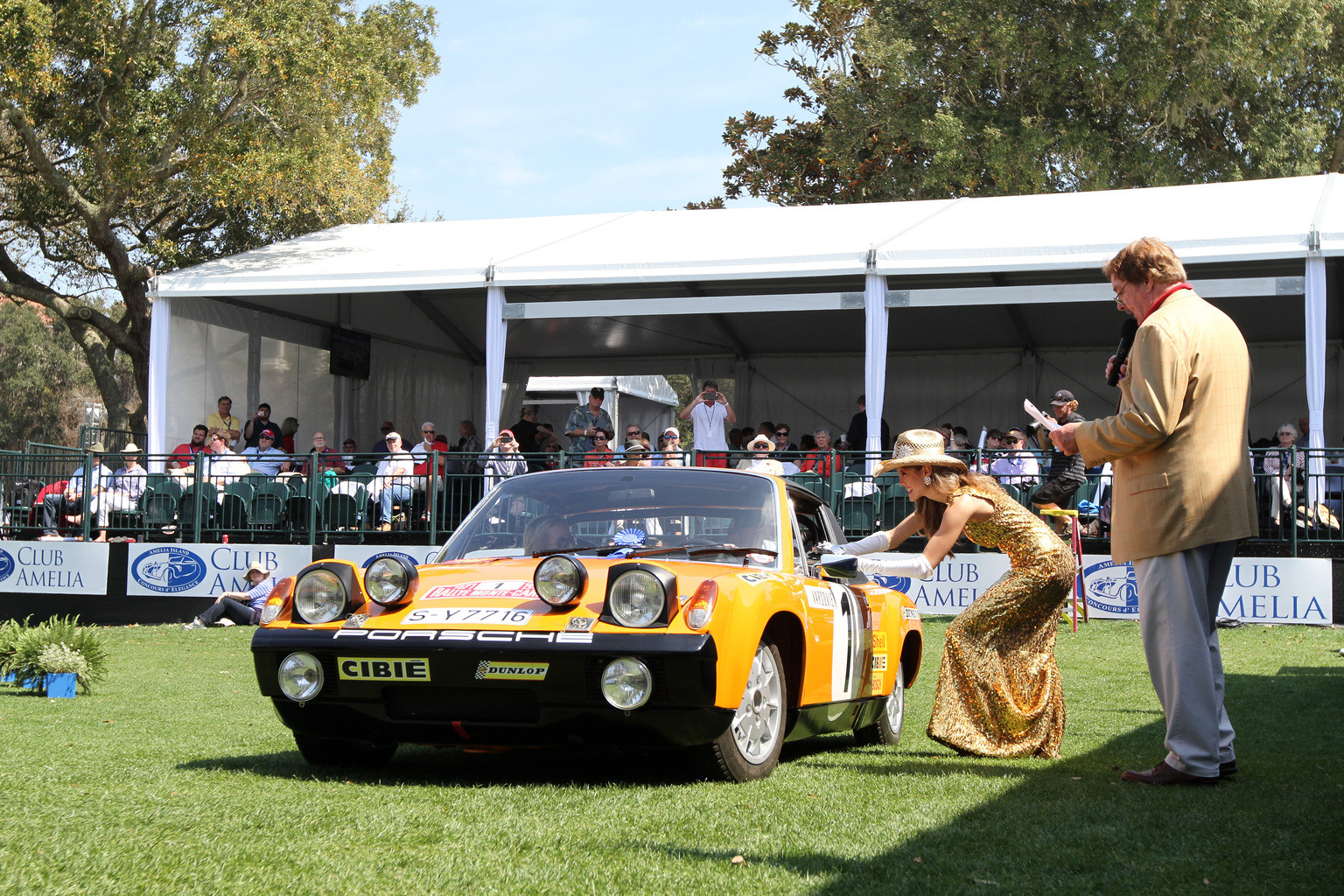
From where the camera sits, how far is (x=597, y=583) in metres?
5.15

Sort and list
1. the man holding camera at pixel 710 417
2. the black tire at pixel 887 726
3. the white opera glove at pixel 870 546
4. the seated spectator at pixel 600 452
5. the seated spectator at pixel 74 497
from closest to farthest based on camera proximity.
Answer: the white opera glove at pixel 870 546 → the black tire at pixel 887 726 → the seated spectator at pixel 600 452 → the seated spectator at pixel 74 497 → the man holding camera at pixel 710 417

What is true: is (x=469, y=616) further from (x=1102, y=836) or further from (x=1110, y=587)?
(x=1110, y=587)

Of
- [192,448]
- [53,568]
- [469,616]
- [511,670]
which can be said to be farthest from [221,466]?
[511,670]

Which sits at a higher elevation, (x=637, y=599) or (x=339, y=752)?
(x=637, y=599)

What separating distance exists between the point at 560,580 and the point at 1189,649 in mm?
2388

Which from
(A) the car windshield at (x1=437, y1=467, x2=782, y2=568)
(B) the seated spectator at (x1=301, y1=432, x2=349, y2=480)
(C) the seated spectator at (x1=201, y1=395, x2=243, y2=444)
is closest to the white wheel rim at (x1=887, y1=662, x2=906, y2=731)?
(A) the car windshield at (x1=437, y1=467, x2=782, y2=568)

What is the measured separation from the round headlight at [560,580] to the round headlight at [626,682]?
351 millimetres

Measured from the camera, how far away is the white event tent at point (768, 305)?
54.4ft

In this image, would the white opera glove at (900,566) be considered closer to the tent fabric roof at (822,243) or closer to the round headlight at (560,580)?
the round headlight at (560,580)

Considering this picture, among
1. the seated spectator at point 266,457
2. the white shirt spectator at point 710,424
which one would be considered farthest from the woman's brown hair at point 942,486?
the white shirt spectator at point 710,424

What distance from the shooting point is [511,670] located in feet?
15.8

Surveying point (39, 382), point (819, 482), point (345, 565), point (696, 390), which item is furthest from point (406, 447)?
point (39, 382)

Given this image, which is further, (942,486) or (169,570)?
(169,570)

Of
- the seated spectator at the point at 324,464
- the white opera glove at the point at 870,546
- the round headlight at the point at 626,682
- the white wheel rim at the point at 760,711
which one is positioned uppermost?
the seated spectator at the point at 324,464
